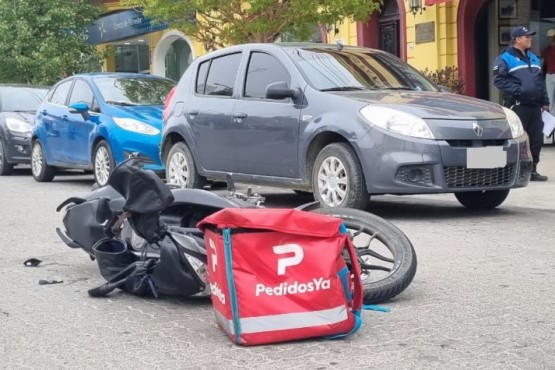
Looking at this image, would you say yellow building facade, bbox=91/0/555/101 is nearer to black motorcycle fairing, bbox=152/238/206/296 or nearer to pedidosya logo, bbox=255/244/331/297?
black motorcycle fairing, bbox=152/238/206/296

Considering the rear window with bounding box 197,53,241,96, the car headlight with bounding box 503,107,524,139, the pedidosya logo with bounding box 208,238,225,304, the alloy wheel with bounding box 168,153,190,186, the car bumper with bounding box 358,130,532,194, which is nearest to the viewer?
the pedidosya logo with bounding box 208,238,225,304

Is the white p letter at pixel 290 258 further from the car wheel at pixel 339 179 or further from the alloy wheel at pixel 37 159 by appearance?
the alloy wheel at pixel 37 159

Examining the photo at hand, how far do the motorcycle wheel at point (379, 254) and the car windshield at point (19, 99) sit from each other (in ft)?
41.7

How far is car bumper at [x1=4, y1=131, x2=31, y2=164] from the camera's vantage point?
1622 centimetres

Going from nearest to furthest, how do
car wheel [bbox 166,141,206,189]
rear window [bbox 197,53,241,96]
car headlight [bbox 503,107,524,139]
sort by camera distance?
car headlight [bbox 503,107,524,139], rear window [bbox 197,53,241,96], car wheel [bbox 166,141,206,189]

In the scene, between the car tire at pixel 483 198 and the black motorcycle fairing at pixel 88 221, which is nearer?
the black motorcycle fairing at pixel 88 221

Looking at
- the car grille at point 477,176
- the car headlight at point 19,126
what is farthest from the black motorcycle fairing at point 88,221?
the car headlight at point 19,126

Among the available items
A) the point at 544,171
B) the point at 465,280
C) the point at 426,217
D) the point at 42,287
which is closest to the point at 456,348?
A: the point at 465,280

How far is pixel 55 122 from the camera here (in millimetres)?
14227

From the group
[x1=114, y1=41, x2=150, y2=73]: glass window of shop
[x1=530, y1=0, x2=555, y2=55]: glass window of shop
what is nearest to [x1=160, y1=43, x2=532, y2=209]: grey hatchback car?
[x1=530, y1=0, x2=555, y2=55]: glass window of shop

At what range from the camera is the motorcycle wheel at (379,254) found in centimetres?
534

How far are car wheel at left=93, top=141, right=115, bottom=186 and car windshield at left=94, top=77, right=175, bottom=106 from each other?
0.62 m

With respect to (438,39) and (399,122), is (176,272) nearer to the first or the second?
(399,122)

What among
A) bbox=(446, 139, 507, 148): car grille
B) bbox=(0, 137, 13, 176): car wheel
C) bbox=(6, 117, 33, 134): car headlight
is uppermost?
bbox=(446, 139, 507, 148): car grille
